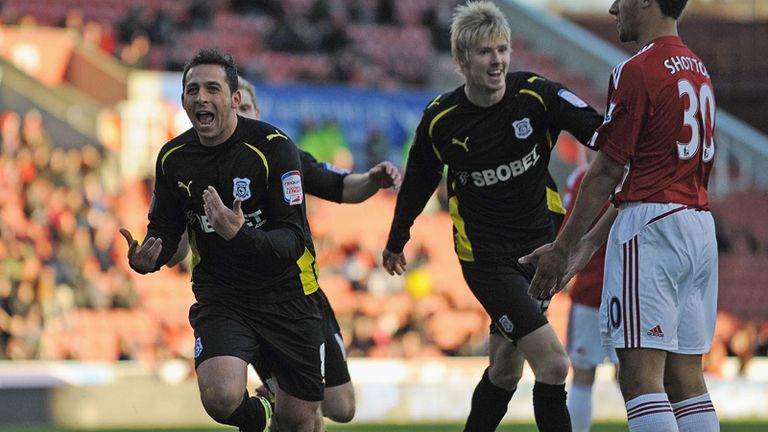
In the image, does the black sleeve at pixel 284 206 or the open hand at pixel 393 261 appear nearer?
the black sleeve at pixel 284 206

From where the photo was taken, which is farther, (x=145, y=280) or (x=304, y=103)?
(x=304, y=103)

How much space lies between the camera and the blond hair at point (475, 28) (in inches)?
247

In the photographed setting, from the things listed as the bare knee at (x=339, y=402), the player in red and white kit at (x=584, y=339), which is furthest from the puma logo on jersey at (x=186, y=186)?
the player in red and white kit at (x=584, y=339)

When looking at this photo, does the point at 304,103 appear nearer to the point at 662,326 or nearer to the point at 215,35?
the point at 215,35

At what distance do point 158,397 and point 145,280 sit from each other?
12.2 feet

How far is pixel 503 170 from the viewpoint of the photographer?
644 cm

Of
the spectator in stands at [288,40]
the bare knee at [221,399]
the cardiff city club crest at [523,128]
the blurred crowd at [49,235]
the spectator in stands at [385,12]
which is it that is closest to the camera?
the bare knee at [221,399]

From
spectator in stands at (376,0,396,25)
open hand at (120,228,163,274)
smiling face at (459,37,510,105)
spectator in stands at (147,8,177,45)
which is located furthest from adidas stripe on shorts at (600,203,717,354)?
spectator in stands at (376,0,396,25)

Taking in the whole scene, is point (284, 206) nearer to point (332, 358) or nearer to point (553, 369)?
point (332, 358)

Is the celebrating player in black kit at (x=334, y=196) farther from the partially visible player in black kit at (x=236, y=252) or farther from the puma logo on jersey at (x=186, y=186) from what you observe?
the puma logo on jersey at (x=186, y=186)

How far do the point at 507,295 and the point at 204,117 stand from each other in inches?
69.6

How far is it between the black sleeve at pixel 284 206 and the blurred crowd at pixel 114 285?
27.6 ft

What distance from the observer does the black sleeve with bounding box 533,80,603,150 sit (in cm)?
619

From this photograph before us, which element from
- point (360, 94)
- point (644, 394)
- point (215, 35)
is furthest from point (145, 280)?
point (644, 394)
